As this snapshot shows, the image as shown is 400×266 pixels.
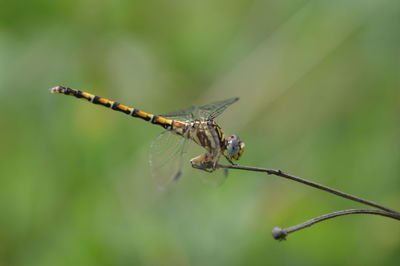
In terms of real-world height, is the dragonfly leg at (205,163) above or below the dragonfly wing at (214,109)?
below

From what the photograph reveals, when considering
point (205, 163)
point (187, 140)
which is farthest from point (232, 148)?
point (205, 163)

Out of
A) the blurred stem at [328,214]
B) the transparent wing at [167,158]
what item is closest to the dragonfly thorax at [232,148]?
the transparent wing at [167,158]

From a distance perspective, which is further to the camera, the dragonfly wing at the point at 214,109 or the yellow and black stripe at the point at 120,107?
the yellow and black stripe at the point at 120,107

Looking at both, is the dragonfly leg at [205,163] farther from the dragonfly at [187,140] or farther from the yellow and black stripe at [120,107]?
the yellow and black stripe at [120,107]

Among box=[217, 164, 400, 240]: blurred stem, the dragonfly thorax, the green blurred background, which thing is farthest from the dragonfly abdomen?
box=[217, 164, 400, 240]: blurred stem

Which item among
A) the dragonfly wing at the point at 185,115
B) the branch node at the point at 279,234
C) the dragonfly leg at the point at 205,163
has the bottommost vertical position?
the branch node at the point at 279,234

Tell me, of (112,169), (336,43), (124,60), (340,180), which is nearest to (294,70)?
(336,43)

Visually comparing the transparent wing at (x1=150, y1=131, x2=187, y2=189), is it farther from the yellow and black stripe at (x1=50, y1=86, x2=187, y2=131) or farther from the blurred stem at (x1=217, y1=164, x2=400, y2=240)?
the blurred stem at (x1=217, y1=164, x2=400, y2=240)
